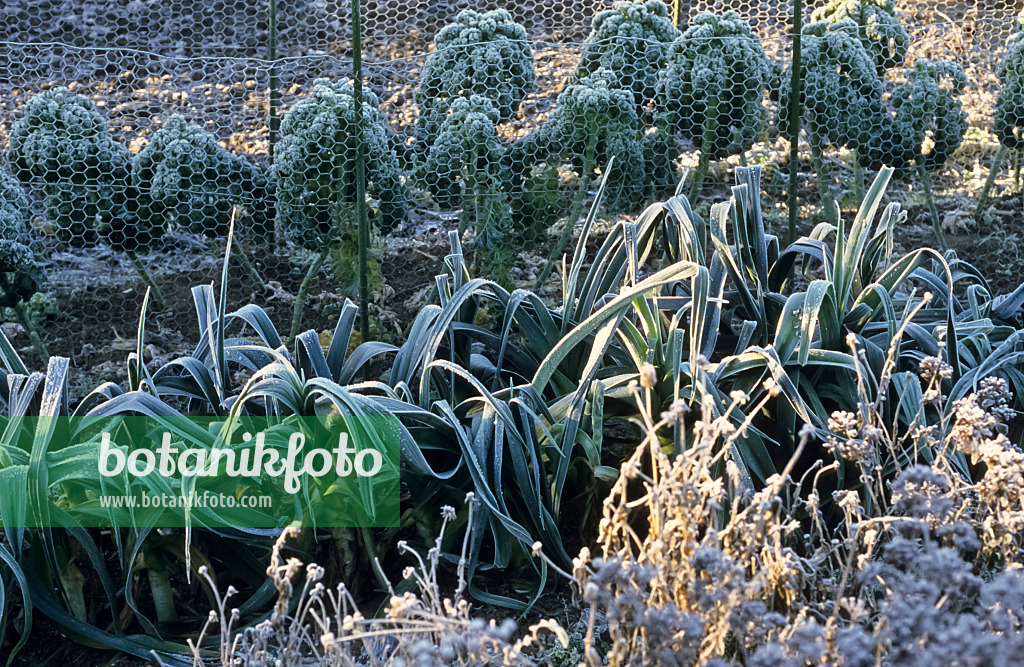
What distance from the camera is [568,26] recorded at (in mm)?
5859

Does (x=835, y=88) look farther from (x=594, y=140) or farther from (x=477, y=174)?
(x=477, y=174)

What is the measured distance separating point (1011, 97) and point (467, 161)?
2.19 meters

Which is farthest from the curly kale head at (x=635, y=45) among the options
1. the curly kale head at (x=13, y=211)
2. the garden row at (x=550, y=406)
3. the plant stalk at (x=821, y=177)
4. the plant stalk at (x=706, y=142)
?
the curly kale head at (x=13, y=211)

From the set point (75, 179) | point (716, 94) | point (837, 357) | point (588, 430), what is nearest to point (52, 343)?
point (75, 179)

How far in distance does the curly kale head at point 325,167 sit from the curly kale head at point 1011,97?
2.43 m

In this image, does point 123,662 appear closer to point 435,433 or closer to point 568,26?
point 435,433

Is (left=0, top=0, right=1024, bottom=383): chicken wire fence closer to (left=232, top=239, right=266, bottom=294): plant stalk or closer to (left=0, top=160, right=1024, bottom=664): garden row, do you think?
(left=232, top=239, right=266, bottom=294): plant stalk

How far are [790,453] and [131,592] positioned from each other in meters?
1.57

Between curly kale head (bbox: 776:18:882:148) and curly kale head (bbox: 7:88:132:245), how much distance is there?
2570 millimetres

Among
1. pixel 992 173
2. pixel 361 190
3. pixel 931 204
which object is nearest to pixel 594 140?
pixel 361 190

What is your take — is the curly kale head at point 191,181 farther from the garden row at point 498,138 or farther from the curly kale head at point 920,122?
the curly kale head at point 920,122

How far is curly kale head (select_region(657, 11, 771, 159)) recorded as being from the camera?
3.56 meters

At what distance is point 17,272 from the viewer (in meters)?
3.41

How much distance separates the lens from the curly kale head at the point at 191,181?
3.57 metres
